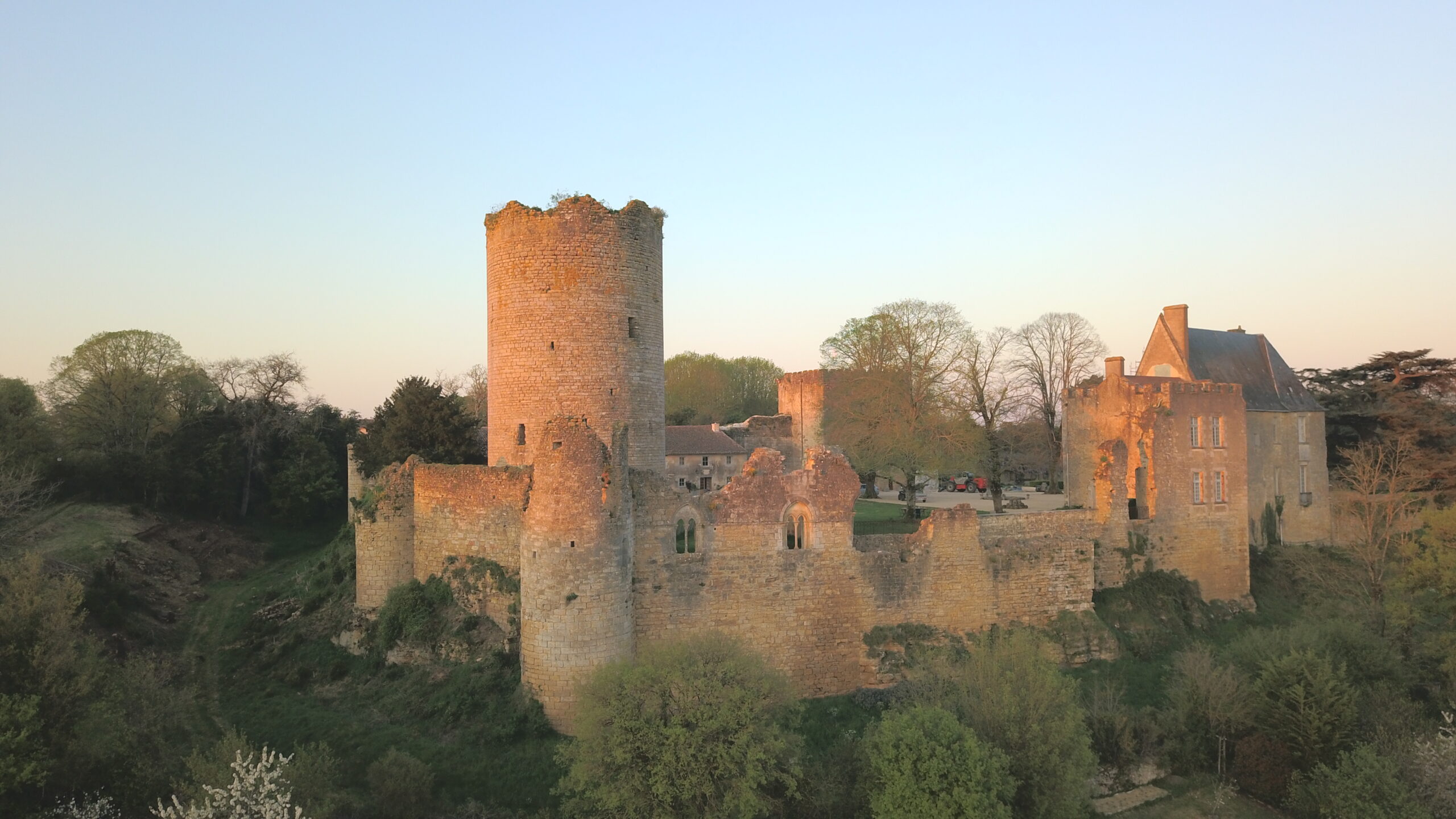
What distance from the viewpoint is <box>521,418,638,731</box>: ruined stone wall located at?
1498cm

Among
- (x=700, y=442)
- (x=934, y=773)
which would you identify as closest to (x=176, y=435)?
(x=700, y=442)

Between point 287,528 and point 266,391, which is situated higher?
point 266,391

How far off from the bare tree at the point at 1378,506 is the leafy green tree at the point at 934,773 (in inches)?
581

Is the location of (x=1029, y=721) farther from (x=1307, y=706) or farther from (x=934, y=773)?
(x=1307, y=706)

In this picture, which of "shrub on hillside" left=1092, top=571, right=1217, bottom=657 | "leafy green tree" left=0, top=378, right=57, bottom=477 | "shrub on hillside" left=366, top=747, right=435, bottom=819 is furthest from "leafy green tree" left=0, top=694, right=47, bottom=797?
"shrub on hillside" left=1092, top=571, right=1217, bottom=657

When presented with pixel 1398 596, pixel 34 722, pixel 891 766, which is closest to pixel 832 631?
pixel 891 766

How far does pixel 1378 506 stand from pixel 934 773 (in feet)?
81.9

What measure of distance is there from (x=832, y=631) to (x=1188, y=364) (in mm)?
18681

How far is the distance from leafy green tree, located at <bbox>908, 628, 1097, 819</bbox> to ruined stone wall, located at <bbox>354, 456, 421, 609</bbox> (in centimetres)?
1165

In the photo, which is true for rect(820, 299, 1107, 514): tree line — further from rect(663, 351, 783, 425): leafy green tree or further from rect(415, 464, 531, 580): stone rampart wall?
rect(663, 351, 783, 425): leafy green tree

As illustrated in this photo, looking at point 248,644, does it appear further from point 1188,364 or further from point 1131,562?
point 1188,364

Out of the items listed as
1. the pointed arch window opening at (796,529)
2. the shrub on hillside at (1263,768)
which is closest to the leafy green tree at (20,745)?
the pointed arch window opening at (796,529)

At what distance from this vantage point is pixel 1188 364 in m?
28.4

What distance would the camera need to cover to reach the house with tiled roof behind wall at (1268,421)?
28.2 metres
